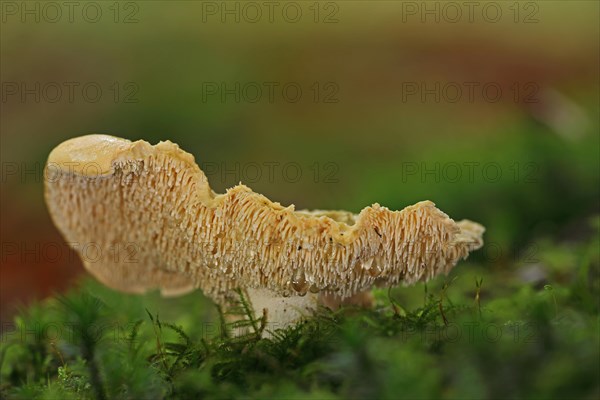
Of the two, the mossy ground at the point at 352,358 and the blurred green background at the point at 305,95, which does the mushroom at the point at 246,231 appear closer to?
the mossy ground at the point at 352,358

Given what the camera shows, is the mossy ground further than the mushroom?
No

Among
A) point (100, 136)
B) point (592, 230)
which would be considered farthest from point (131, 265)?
point (592, 230)

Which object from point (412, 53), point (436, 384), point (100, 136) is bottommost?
point (436, 384)

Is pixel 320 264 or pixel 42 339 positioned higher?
pixel 320 264

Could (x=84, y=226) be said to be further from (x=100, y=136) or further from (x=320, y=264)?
(x=320, y=264)

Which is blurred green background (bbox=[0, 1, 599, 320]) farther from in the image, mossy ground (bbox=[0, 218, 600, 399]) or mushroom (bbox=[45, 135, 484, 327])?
mossy ground (bbox=[0, 218, 600, 399])

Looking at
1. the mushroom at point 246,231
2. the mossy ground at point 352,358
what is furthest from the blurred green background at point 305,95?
the mossy ground at point 352,358

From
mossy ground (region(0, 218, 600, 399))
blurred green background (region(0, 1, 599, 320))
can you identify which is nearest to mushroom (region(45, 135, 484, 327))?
mossy ground (region(0, 218, 600, 399))
